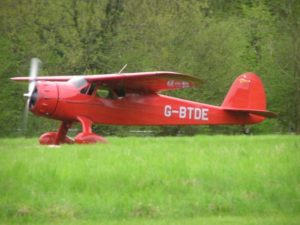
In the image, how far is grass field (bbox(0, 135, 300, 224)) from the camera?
11.9 metres

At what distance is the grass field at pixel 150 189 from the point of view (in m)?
11.9

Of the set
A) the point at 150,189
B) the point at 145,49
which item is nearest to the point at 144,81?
the point at 150,189

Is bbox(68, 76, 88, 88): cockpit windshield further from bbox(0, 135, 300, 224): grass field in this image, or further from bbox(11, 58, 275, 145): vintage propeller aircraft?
bbox(0, 135, 300, 224): grass field

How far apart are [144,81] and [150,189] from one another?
374 inches

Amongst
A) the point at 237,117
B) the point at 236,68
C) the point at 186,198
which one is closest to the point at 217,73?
the point at 236,68

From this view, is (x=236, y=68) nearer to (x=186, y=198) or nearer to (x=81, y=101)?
(x=81, y=101)

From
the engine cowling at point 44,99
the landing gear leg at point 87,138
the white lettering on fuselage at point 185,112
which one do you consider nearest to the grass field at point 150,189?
the landing gear leg at point 87,138

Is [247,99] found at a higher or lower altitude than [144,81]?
lower

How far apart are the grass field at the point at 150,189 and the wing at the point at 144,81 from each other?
19.4 feet

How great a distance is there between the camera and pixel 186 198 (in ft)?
41.6

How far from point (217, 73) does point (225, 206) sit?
28.2m

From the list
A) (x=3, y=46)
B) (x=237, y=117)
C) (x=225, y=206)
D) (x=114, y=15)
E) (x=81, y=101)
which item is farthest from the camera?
(x=114, y=15)

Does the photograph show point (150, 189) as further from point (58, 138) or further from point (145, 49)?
point (145, 49)

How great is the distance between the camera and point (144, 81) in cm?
2223
